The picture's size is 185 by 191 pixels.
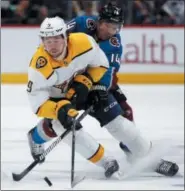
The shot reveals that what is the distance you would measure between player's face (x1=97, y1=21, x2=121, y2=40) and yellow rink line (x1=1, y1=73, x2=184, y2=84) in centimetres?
362

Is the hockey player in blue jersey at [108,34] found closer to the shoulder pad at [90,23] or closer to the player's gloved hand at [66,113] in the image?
the shoulder pad at [90,23]

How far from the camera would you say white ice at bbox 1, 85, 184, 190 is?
13.4 ft

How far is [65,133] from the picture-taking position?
3.98 meters

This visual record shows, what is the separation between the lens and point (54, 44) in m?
3.79

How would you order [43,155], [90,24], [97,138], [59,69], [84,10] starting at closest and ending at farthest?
[59,69], [43,155], [90,24], [97,138], [84,10]

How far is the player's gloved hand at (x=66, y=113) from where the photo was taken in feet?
12.5

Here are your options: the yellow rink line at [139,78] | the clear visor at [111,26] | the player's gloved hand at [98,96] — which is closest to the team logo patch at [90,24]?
the clear visor at [111,26]

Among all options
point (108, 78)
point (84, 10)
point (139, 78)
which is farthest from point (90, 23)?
point (84, 10)

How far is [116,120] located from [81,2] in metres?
4.37

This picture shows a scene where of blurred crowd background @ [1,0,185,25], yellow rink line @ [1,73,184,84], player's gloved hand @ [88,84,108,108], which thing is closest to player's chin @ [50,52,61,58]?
player's gloved hand @ [88,84,108,108]

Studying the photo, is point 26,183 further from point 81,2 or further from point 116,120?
point 81,2

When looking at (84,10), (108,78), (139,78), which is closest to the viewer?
(108,78)

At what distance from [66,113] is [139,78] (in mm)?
4233

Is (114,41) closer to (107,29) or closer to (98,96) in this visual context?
(107,29)
